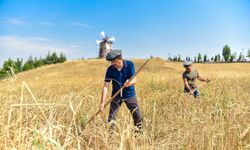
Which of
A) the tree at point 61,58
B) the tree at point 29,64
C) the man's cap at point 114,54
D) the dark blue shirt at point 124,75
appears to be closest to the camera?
the man's cap at point 114,54

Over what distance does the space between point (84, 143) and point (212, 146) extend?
1374 millimetres

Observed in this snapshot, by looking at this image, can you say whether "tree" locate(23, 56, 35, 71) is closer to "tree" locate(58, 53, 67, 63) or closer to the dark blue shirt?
"tree" locate(58, 53, 67, 63)

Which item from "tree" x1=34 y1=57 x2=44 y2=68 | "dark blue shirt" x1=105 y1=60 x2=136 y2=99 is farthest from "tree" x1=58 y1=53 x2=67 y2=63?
"dark blue shirt" x1=105 y1=60 x2=136 y2=99

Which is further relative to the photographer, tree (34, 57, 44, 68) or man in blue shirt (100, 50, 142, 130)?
tree (34, 57, 44, 68)

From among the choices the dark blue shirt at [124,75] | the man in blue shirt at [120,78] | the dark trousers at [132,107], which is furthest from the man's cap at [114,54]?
the dark trousers at [132,107]

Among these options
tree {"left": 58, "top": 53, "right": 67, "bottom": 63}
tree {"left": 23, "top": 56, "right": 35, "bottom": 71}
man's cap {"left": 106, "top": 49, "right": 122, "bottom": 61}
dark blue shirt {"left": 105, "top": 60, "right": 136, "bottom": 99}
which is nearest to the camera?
man's cap {"left": 106, "top": 49, "right": 122, "bottom": 61}

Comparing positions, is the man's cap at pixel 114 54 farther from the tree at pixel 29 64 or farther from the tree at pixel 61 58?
the tree at pixel 61 58

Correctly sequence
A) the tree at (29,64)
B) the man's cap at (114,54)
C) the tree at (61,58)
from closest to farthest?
1. the man's cap at (114,54)
2. the tree at (29,64)
3. the tree at (61,58)

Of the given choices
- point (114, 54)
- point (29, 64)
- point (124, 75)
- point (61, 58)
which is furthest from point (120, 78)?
point (61, 58)

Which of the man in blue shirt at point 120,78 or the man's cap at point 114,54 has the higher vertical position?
the man's cap at point 114,54

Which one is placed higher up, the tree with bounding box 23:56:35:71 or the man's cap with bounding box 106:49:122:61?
the man's cap with bounding box 106:49:122:61

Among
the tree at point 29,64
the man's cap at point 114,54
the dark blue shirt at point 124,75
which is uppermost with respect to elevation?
the man's cap at point 114,54

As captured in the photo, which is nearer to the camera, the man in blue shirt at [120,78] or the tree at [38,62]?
the man in blue shirt at [120,78]

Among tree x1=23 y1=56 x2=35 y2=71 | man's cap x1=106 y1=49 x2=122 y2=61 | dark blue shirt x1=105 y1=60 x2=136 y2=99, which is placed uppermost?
man's cap x1=106 y1=49 x2=122 y2=61
